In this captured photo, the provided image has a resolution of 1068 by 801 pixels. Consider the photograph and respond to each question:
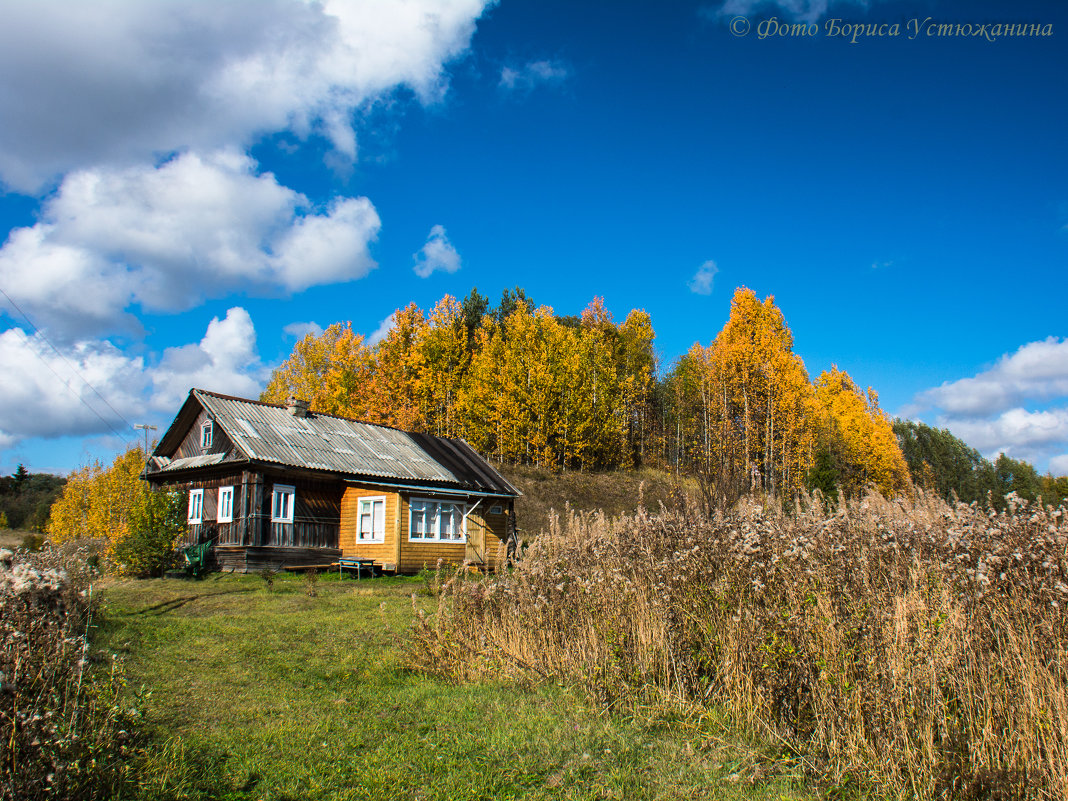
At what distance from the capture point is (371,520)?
19.6 m

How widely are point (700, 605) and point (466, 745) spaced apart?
235 centimetres

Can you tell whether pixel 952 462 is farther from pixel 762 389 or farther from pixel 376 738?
pixel 376 738

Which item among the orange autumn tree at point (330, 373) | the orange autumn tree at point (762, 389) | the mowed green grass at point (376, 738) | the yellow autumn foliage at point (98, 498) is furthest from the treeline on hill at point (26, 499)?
the mowed green grass at point (376, 738)

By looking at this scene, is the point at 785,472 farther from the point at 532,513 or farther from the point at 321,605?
the point at 321,605

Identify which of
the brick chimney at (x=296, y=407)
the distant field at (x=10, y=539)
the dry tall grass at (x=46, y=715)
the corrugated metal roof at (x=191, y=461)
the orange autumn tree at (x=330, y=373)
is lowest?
the distant field at (x=10, y=539)

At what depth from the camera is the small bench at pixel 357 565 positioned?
17.5 m

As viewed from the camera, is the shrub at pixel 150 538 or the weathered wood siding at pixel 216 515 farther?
the weathered wood siding at pixel 216 515

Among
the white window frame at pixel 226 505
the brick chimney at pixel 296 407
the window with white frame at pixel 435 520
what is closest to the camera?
the white window frame at pixel 226 505

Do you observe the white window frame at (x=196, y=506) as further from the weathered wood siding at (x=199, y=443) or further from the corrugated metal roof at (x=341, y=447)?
the corrugated metal roof at (x=341, y=447)

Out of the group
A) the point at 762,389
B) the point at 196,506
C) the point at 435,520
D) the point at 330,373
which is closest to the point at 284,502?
the point at 196,506

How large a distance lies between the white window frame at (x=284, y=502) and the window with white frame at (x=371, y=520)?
1.99m

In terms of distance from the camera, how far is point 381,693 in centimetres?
600

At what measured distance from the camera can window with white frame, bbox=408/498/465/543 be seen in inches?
775

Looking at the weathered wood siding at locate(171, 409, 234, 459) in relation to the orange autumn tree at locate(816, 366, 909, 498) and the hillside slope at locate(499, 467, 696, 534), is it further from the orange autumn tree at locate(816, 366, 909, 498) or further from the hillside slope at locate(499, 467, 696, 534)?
the orange autumn tree at locate(816, 366, 909, 498)
